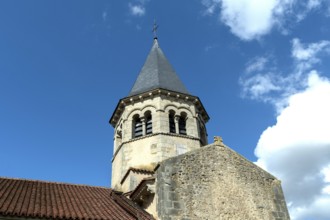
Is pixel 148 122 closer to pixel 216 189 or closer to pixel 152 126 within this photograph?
pixel 152 126

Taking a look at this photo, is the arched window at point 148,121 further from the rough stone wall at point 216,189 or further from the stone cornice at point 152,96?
the rough stone wall at point 216,189

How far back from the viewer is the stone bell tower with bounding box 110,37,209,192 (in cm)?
1470

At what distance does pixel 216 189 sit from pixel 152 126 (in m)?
6.16

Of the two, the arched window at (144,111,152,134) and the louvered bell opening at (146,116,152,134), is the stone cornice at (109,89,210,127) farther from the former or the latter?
the louvered bell opening at (146,116,152,134)

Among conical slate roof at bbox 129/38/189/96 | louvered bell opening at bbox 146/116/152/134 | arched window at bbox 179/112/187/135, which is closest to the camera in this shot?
louvered bell opening at bbox 146/116/152/134

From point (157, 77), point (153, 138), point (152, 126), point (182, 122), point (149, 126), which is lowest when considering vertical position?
point (153, 138)

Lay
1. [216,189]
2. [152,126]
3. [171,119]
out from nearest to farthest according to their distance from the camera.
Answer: [216,189]
[152,126]
[171,119]

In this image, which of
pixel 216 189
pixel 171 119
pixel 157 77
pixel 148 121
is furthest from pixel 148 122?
pixel 216 189

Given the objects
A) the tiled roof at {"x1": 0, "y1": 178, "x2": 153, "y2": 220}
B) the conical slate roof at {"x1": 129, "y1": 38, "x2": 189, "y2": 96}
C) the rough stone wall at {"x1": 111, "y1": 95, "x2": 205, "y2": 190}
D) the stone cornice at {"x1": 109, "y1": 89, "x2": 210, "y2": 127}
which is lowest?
the tiled roof at {"x1": 0, "y1": 178, "x2": 153, "y2": 220}

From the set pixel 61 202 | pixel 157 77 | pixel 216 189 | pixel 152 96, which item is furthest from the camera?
pixel 157 77

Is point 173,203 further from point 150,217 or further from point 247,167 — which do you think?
point 247,167

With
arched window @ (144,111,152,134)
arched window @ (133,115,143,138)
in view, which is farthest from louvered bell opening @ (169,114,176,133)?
Result: arched window @ (133,115,143,138)

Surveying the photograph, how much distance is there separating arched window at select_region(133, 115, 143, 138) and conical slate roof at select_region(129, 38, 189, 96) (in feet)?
4.71

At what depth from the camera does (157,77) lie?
59.8ft
